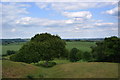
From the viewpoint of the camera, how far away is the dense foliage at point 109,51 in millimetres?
33891

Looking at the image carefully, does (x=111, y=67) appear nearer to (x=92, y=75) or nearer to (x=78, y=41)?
(x=92, y=75)

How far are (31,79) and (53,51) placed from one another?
16.5 metres

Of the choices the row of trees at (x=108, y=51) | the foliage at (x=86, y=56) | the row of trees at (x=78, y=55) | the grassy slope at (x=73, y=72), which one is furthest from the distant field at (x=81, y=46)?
the grassy slope at (x=73, y=72)

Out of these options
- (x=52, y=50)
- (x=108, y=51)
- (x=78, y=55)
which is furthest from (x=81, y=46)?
(x=108, y=51)

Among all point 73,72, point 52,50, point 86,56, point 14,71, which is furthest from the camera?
point 86,56

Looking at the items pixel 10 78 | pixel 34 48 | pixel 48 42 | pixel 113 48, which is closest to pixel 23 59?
pixel 34 48

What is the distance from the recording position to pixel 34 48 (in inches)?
1475

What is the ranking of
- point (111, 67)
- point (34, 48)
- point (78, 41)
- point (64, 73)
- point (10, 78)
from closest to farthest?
1. point (10, 78)
2. point (64, 73)
3. point (111, 67)
4. point (34, 48)
5. point (78, 41)

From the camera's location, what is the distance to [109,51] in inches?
1353

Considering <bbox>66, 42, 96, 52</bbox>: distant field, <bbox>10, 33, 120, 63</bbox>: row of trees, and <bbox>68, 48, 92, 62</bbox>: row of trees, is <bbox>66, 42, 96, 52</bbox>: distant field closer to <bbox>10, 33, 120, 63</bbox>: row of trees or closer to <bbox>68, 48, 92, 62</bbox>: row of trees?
<bbox>68, 48, 92, 62</bbox>: row of trees

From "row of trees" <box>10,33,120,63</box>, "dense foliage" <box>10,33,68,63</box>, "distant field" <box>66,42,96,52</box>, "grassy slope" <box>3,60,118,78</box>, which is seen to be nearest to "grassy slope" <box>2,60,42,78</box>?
"grassy slope" <box>3,60,118,78</box>

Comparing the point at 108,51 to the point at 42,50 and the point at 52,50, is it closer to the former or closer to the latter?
the point at 52,50

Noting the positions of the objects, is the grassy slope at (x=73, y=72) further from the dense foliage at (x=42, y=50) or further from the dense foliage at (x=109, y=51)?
the dense foliage at (x=42, y=50)

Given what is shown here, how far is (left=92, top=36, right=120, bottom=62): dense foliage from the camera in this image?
33891 millimetres
